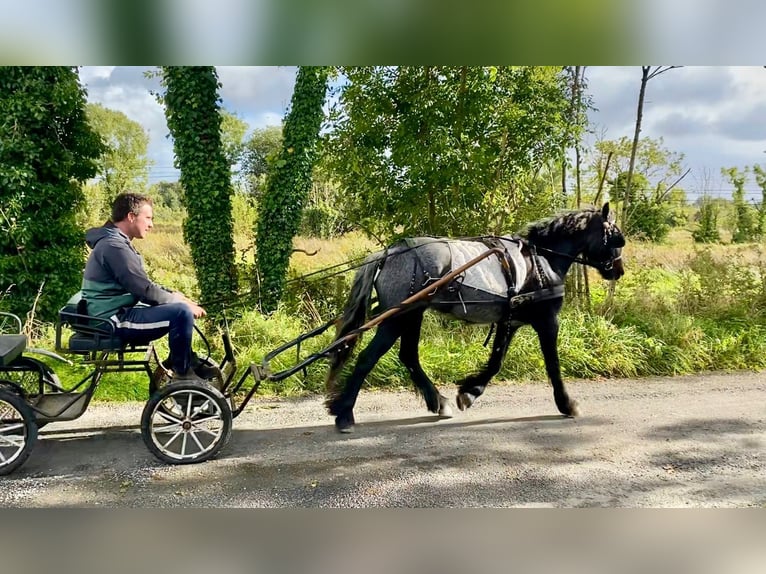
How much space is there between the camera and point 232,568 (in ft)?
9.27

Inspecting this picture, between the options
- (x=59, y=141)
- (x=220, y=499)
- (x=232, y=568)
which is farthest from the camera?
(x=59, y=141)

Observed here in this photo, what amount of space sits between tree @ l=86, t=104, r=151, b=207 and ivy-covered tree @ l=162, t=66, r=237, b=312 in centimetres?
32

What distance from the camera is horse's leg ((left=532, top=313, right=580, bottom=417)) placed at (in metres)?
4.18

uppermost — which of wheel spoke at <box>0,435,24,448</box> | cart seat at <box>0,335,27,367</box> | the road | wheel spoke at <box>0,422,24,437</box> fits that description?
cart seat at <box>0,335,27,367</box>

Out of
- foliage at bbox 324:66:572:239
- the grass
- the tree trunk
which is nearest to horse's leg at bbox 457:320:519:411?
the grass

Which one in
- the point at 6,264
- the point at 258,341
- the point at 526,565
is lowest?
the point at 526,565

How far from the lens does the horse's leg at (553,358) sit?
418 cm

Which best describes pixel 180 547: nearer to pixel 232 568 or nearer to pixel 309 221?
pixel 232 568

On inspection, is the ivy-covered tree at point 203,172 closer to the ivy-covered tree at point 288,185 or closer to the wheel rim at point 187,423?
the ivy-covered tree at point 288,185

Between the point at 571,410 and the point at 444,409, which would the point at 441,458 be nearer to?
the point at 444,409

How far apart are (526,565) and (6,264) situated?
4754 millimetres

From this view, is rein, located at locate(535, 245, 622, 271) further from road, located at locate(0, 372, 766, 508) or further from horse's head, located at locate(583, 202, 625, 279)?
road, located at locate(0, 372, 766, 508)

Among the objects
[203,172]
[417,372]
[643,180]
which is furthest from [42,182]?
[643,180]
